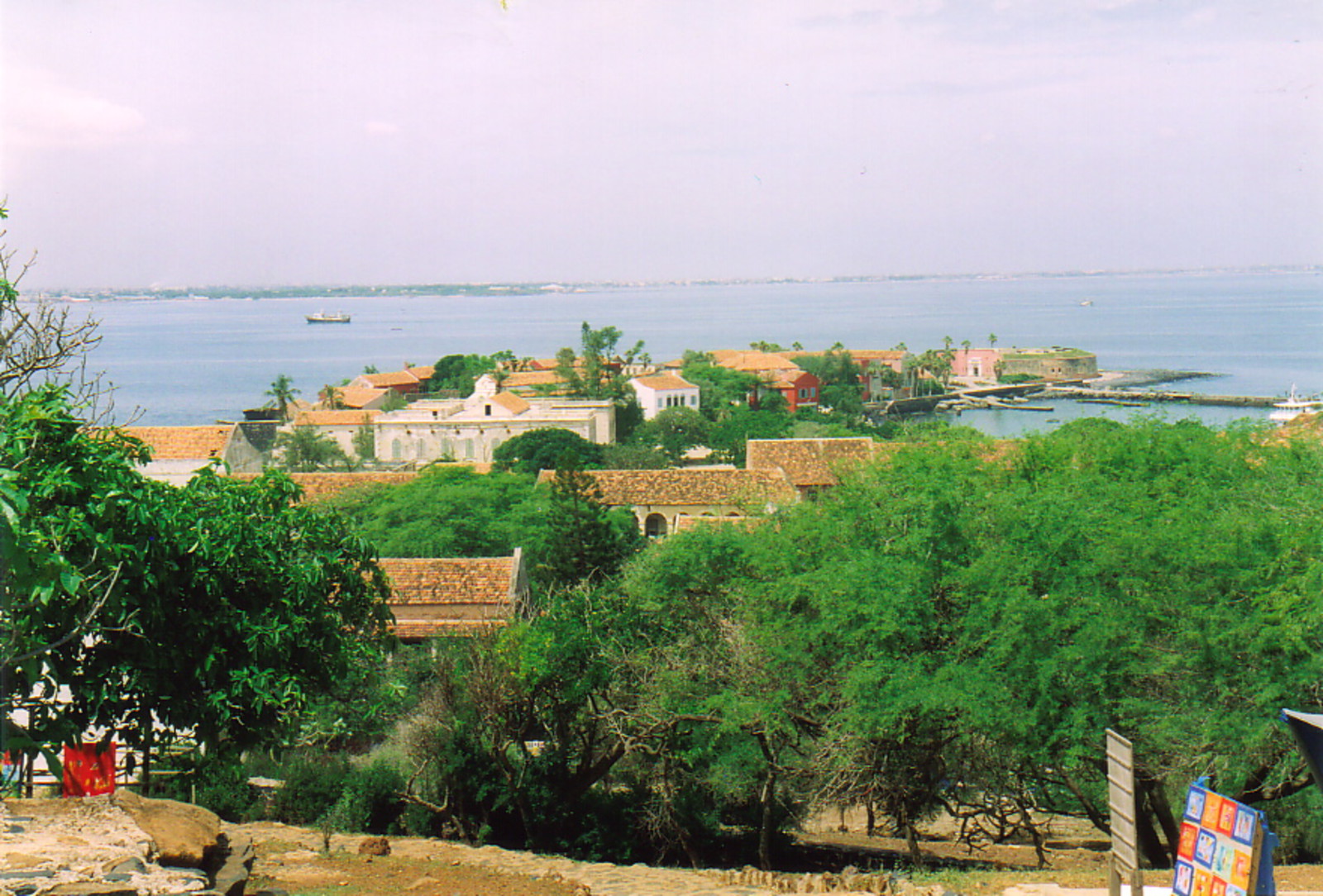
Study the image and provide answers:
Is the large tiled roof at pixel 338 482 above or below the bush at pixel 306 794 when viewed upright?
above

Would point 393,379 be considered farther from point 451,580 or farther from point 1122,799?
point 1122,799

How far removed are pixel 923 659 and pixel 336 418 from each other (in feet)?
195

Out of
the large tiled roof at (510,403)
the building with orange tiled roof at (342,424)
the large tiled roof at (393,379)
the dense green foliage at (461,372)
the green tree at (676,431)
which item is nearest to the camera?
the large tiled roof at (510,403)

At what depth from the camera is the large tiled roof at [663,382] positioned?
3095 inches

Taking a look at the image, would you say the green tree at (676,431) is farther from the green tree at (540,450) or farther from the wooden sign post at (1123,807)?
the wooden sign post at (1123,807)

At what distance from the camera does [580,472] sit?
31.0 metres

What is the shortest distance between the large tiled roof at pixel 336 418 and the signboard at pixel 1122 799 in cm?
6234

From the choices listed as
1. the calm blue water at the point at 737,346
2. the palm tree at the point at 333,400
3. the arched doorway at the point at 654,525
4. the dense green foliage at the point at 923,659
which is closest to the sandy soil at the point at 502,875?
the dense green foliage at the point at 923,659

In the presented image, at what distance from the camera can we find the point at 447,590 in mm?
24062

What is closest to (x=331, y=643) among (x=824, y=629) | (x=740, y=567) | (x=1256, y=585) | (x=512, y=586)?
(x=824, y=629)

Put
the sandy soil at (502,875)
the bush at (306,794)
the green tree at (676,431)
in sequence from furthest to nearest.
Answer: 1. the green tree at (676,431)
2. the bush at (306,794)
3. the sandy soil at (502,875)

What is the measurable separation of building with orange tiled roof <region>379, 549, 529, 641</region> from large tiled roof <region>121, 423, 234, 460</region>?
2351cm

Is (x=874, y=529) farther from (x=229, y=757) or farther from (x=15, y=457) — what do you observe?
(x=15, y=457)

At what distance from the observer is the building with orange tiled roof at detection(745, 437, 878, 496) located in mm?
39219
